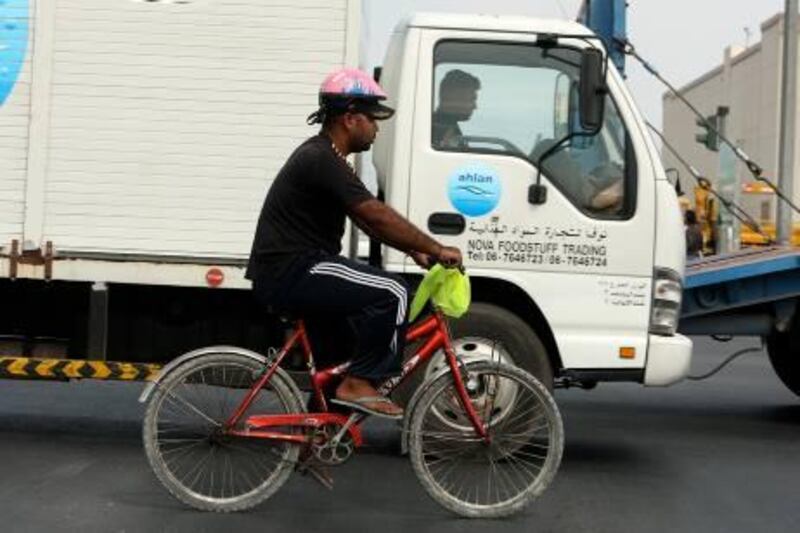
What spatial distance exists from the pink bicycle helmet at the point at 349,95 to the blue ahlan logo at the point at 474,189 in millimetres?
1268

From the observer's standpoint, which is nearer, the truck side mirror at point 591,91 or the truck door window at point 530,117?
the truck side mirror at point 591,91

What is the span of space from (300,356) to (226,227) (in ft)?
4.93

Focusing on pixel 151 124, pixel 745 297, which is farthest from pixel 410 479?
pixel 745 297

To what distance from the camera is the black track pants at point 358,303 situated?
530cm

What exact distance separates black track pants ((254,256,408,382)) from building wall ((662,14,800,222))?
37460mm

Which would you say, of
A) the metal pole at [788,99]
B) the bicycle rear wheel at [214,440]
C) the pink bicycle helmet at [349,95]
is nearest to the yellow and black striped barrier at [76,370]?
the bicycle rear wheel at [214,440]

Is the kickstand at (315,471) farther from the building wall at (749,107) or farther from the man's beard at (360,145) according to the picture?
the building wall at (749,107)

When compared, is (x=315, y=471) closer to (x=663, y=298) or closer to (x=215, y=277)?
(x=215, y=277)

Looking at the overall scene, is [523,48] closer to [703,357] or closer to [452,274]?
[452,274]

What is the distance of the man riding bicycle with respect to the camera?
526 centimetres

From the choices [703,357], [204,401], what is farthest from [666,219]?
[703,357]

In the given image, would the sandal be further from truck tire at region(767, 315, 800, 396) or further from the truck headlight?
truck tire at region(767, 315, 800, 396)

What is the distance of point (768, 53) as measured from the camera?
49.5m

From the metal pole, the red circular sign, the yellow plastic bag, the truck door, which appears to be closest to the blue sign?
the red circular sign
